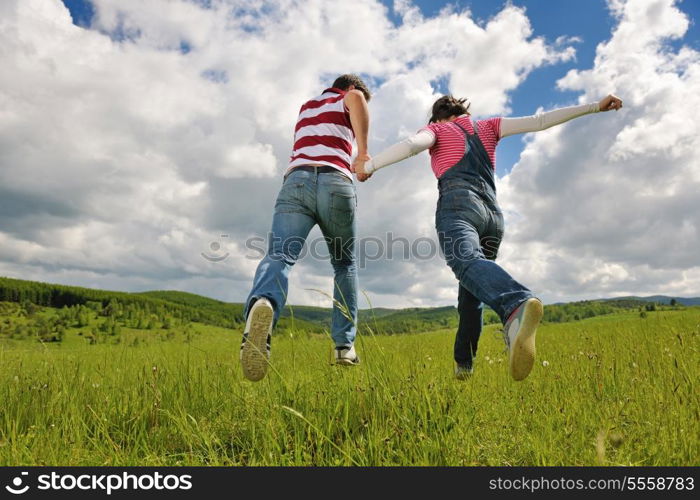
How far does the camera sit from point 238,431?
2.71m

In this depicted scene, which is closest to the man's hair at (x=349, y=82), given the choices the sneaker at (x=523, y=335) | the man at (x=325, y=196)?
the man at (x=325, y=196)

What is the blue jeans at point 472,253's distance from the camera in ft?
10.5

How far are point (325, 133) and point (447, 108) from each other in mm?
1274

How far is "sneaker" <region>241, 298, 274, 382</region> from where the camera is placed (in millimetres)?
3201

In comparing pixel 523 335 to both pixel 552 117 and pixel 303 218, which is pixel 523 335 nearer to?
pixel 303 218

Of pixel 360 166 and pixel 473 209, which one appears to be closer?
pixel 473 209

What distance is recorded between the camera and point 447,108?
4.62 meters

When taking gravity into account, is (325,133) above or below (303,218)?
above

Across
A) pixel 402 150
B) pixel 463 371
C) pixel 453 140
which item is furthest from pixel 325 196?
pixel 463 371

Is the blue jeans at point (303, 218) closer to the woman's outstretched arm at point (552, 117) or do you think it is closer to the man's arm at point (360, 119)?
the man's arm at point (360, 119)

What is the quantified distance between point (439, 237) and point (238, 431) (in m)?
2.20

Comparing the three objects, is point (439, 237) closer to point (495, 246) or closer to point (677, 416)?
point (495, 246)

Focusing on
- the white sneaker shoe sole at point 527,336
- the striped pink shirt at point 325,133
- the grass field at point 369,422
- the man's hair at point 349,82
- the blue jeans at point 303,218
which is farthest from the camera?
the man's hair at point 349,82
